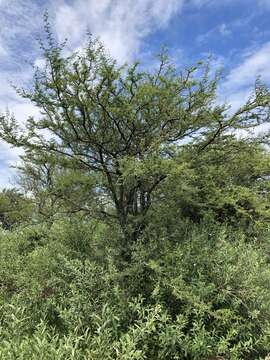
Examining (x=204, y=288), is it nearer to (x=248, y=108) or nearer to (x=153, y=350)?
(x=153, y=350)

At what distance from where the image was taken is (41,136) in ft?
17.4

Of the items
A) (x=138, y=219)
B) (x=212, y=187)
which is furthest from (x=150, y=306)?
(x=212, y=187)

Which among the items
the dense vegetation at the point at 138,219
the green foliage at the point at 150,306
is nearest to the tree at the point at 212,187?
the dense vegetation at the point at 138,219

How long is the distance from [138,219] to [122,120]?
1.61 m

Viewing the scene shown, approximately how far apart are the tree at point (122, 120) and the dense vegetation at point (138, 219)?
0.02 metres

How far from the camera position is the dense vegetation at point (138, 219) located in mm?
3818

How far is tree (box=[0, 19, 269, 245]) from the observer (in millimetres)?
4734

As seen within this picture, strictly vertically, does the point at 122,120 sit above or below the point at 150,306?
above

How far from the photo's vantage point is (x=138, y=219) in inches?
199

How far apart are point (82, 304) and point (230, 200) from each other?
8.83ft

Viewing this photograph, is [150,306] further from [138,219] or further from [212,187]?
[212,187]

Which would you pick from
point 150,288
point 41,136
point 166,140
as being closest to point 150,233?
point 150,288

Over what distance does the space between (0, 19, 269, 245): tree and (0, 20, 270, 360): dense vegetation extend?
0.02m

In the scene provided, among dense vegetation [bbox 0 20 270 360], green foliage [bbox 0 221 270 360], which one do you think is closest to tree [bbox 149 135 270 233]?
dense vegetation [bbox 0 20 270 360]
